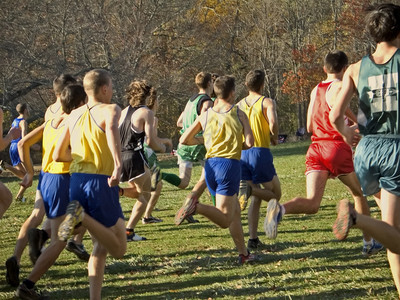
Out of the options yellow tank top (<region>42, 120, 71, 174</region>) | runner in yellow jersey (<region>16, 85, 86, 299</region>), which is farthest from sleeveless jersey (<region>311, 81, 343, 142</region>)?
yellow tank top (<region>42, 120, 71, 174</region>)

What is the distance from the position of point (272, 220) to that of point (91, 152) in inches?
64.3

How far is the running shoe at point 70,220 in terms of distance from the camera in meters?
5.47

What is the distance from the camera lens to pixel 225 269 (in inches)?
304

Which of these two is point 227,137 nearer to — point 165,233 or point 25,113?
point 165,233

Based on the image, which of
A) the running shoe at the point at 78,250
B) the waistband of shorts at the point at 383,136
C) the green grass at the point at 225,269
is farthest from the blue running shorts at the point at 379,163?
the running shoe at the point at 78,250

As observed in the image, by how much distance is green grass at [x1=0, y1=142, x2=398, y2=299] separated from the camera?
6617 millimetres

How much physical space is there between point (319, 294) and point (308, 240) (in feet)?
9.55

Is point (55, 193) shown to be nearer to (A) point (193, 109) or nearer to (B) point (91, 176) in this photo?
(B) point (91, 176)

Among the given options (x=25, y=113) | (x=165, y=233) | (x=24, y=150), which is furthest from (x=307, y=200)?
(x=25, y=113)

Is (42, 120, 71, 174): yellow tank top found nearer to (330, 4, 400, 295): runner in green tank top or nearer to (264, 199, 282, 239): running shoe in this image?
(264, 199, 282, 239): running shoe

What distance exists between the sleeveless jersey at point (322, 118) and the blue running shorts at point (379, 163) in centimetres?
219

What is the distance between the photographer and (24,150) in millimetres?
7516

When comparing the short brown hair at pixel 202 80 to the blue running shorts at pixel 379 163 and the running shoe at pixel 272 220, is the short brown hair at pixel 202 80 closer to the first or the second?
the running shoe at pixel 272 220

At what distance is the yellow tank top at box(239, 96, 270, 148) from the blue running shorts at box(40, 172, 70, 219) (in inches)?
109
